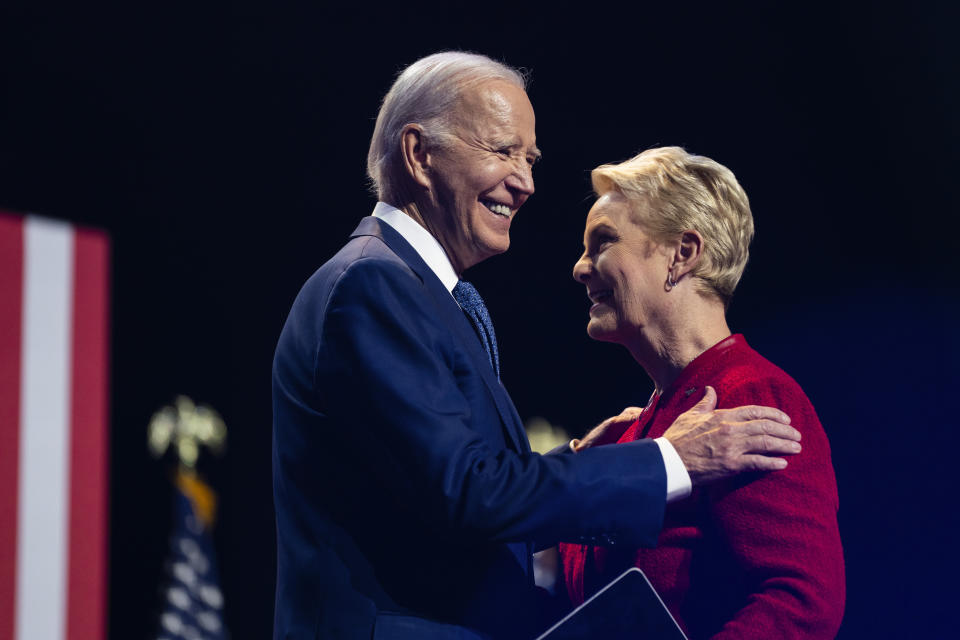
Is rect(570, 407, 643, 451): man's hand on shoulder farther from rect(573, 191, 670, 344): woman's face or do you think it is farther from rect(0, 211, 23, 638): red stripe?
rect(0, 211, 23, 638): red stripe

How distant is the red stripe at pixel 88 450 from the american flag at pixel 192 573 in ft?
2.76

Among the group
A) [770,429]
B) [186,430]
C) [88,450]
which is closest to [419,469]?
[770,429]

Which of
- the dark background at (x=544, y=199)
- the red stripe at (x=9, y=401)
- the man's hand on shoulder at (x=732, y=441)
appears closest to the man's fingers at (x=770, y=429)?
the man's hand on shoulder at (x=732, y=441)

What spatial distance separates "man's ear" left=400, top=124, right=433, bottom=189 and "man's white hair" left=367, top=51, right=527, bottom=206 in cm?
1

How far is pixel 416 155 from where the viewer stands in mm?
1586

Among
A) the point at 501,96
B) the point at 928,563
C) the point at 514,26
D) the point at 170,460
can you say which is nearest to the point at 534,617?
the point at 501,96

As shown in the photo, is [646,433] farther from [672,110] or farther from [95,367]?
[95,367]

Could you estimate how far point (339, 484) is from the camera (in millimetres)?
1285

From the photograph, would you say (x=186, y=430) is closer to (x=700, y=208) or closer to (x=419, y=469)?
(x=700, y=208)

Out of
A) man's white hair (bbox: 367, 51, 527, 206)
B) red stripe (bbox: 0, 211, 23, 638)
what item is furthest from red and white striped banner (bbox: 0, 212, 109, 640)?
man's white hair (bbox: 367, 51, 527, 206)

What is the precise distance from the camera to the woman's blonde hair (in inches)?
65.6

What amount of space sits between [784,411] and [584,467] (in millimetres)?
419

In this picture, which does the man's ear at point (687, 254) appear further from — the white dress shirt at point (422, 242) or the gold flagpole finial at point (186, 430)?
the gold flagpole finial at point (186, 430)

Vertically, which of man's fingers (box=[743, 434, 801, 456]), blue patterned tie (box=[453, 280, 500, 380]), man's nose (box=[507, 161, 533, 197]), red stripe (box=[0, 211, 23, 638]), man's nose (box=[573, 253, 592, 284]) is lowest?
red stripe (box=[0, 211, 23, 638])
